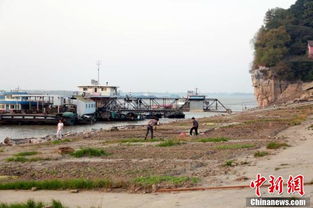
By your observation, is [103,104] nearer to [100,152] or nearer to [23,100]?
[23,100]

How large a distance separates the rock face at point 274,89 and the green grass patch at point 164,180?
75.2 m

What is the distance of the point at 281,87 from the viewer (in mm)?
94125

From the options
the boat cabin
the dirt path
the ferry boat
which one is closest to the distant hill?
the boat cabin

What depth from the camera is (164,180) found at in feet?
41.9

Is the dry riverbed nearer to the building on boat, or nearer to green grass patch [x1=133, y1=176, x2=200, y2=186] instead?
green grass patch [x1=133, y1=176, x2=200, y2=186]

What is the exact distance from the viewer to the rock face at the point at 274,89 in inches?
3479

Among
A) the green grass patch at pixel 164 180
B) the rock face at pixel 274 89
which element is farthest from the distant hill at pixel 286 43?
the green grass patch at pixel 164 180

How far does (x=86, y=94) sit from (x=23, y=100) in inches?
592

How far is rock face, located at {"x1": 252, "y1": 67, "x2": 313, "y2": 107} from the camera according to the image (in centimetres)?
8838

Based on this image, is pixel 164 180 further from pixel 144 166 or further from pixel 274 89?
pixel 274 89

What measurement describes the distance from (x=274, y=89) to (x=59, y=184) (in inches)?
3396

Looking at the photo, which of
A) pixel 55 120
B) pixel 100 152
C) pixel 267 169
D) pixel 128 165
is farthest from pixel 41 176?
pixel 55 120

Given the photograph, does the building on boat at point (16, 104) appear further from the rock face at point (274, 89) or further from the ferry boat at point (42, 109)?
the rock face at point (274, 89)

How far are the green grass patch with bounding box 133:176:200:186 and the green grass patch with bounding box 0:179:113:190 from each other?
2.91 feet
